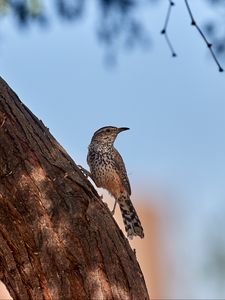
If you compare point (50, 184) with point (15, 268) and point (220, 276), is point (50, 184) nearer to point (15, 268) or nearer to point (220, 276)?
point (15, 268)

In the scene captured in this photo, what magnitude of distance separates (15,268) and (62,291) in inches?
8.7

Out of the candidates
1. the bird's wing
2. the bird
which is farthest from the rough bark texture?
the bird's wing

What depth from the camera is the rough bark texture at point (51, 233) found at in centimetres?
366

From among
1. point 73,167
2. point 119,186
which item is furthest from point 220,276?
point 73,167

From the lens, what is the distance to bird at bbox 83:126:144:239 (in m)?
6.59

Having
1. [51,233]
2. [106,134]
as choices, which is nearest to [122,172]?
[106,134]

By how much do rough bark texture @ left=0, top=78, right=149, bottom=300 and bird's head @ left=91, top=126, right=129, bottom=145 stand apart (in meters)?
2.88

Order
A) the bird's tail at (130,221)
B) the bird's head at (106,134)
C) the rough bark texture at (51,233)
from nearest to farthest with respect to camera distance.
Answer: the rough bark texture at (51,233), the bird's tail at (130,221), the bird's head at (106,134)

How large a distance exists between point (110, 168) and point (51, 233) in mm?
2910

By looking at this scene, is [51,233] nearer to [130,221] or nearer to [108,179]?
[130,221]

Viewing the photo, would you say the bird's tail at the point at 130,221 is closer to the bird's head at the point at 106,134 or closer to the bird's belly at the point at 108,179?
the bird's belly at the point at 108,179

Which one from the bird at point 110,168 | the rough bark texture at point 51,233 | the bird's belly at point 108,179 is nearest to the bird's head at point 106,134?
the bird at point 110,168

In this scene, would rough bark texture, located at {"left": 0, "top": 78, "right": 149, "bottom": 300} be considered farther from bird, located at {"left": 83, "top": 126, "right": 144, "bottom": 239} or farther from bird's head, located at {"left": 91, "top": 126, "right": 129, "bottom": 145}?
bird's head, located at {"left": 91, "top": 126, "right": 129, "bottom": 145}

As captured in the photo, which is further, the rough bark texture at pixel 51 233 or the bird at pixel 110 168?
the bird at pixel 110 168
